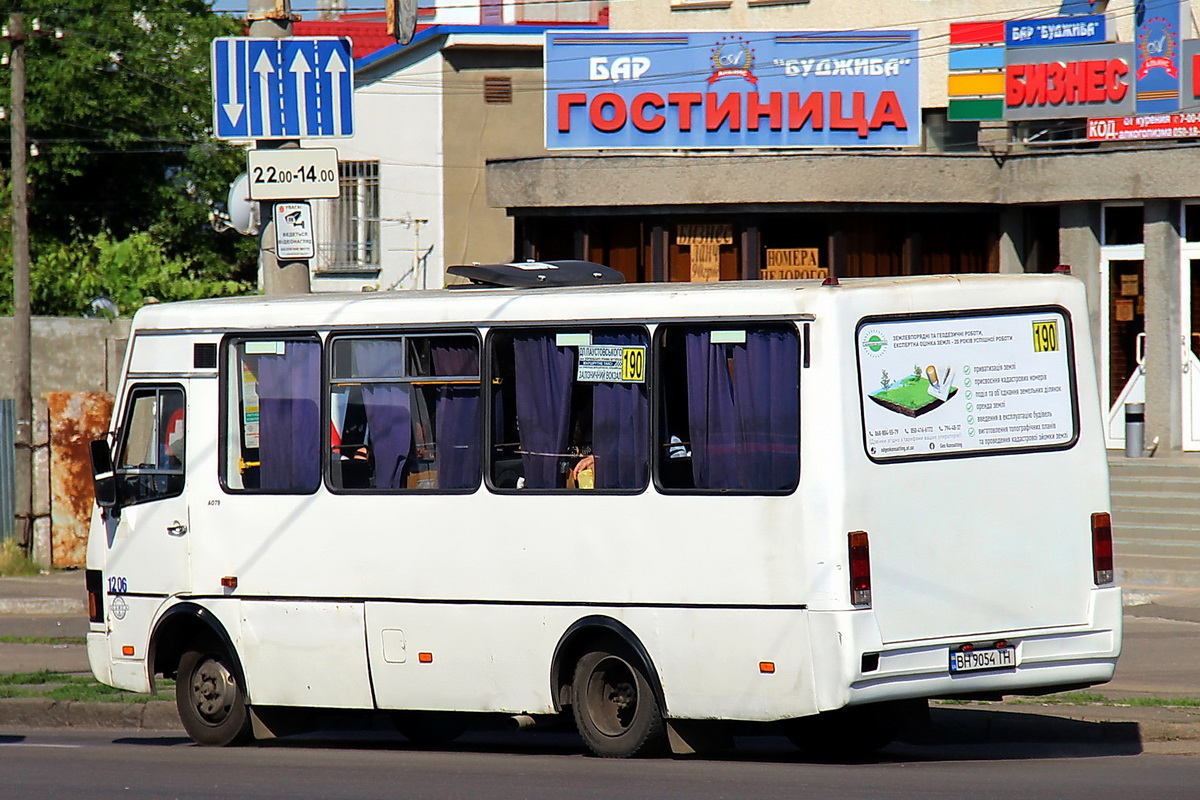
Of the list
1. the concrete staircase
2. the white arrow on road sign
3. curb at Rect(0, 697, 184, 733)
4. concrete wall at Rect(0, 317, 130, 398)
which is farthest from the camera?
concrete wall at Rect(0, 317, 130, 398)

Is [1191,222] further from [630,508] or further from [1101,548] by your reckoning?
[630,508]

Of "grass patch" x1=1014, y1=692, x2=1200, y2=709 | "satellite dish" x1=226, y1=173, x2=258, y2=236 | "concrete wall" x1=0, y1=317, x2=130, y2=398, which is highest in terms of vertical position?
"satellite dish" x1=226, y1=173, x2=258, y2=236

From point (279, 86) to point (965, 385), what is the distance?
20.0ft

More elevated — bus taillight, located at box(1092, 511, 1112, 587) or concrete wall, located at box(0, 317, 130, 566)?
concrete wall, located at box(0, 317, 130, 566)

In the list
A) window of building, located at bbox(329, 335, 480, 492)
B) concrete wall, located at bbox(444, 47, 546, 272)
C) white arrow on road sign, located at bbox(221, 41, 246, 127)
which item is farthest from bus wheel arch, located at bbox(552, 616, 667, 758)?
concrete wall, located at bbox(444, 47, 546, 272)

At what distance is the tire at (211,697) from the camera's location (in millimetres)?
11273

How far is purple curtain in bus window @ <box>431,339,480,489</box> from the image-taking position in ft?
33.9

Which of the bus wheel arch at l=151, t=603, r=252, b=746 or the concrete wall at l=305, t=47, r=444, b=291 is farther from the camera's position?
the concrete wall at l=305, t=47, r=444, b=291

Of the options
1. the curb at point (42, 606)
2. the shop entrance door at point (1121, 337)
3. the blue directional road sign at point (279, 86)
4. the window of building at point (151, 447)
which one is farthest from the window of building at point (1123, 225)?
the window of building at point (151, 447)

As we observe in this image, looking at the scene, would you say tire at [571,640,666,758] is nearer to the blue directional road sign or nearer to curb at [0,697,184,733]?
curb at [0,697,184,733]

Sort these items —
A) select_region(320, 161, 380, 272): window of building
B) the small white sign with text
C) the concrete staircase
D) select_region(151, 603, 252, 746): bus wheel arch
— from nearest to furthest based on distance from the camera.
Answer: select_region(151, 603, 252, 746): bus wheel arch, the small white sign with text, the concrete staircase, select_region(320, 161, 380, 272): window of building

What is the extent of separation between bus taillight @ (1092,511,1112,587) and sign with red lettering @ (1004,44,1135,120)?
543 inches

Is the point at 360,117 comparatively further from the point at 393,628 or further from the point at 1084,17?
the point at 393,628

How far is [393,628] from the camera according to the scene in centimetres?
1048
